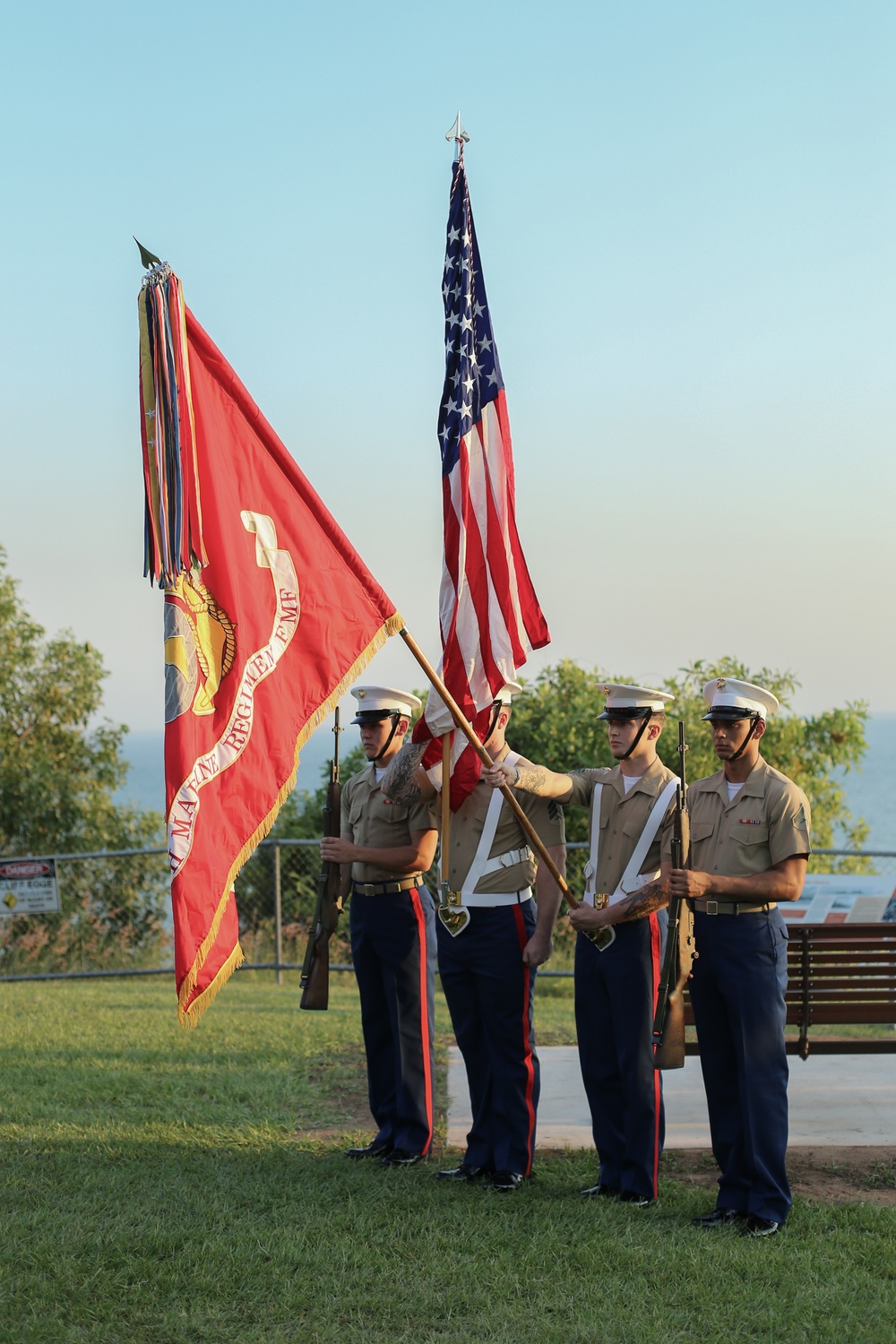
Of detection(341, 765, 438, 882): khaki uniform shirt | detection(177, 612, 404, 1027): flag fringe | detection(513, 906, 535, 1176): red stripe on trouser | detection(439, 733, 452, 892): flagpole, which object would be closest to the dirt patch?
detection(513, 906, 535, 1176): red stripe on trouser

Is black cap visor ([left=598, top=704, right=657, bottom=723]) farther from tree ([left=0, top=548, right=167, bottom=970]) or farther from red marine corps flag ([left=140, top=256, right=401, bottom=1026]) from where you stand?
tree ([left=0, top=548, right=167, bottom=970])

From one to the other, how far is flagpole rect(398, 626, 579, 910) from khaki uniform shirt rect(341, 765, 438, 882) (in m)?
0.55

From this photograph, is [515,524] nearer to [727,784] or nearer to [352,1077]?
[727,784]

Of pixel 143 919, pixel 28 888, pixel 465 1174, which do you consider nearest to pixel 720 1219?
pixel 465 1174

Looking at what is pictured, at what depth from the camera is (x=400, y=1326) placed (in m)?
4.31

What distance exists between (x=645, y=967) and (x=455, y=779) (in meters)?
1.19

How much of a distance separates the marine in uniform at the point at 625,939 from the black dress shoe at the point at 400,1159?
0.91 m

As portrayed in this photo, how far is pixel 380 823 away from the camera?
6336 millimetres

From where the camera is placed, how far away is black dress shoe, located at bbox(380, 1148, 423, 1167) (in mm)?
6078

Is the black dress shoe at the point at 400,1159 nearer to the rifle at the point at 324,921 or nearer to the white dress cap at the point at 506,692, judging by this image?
the rifle at the point at 324,921

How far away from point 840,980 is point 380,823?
254 cm

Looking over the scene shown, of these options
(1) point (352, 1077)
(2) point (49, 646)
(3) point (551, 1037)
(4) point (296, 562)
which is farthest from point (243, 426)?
(2) point (49, 646)

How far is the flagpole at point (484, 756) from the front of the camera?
5.32 m

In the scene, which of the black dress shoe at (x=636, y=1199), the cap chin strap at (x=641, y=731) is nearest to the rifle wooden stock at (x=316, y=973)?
the black dress shoe at (x=636, y=1199)
